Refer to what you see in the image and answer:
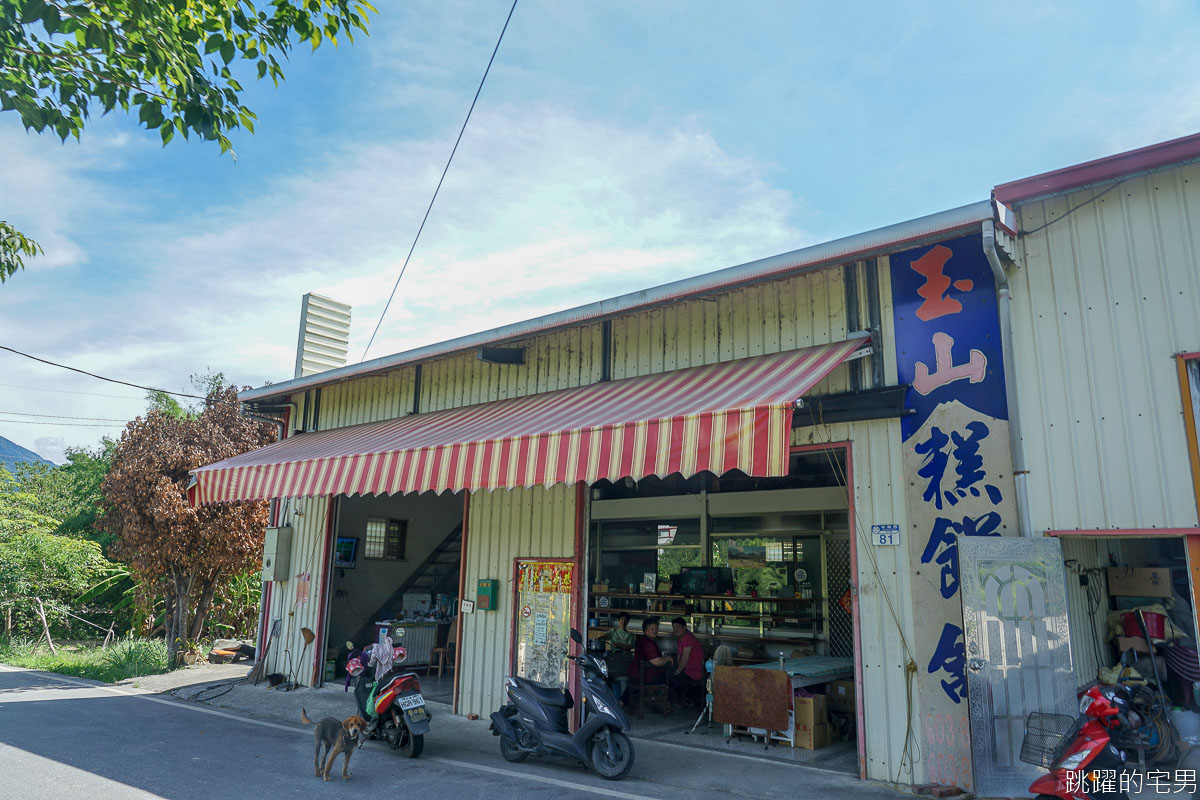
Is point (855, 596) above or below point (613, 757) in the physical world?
above

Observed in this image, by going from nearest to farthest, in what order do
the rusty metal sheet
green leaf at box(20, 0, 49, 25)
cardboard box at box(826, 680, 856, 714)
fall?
1. green leaf at box(20, 0, 49, 25)
2. the rusty metal sheet
3. cardboard box at box(826, 680, 856, 714)

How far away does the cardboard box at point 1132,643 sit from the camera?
738 cm

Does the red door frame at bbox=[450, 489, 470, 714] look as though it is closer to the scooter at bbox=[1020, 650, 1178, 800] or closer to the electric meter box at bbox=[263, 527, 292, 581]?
the electric meter box at bbox=[263, 527, 292, 581]

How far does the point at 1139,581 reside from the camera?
7680 mm

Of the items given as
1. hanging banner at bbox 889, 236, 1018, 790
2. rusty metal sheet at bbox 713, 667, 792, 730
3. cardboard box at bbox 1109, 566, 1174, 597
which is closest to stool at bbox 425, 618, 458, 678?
rusty metal sheet at bbox 713, 667, 792, 730

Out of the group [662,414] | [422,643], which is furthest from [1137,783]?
[422,643]

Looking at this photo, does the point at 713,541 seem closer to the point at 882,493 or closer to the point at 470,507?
the point at 470,507

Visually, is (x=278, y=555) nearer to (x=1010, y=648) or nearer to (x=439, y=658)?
(x=439, y=658)

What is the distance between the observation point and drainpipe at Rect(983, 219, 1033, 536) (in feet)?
20.2

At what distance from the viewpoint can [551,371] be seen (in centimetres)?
977

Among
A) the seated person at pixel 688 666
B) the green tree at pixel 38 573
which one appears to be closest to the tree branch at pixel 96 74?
the seated person at pixel 688 666

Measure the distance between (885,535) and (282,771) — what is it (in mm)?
5805

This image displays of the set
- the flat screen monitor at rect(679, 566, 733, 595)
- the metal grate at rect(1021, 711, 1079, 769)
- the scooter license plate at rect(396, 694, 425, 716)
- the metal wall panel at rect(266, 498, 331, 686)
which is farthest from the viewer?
the metal wall panel at rect(266, 498, 331, 686)

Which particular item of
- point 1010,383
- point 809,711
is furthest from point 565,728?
point 1010,383
